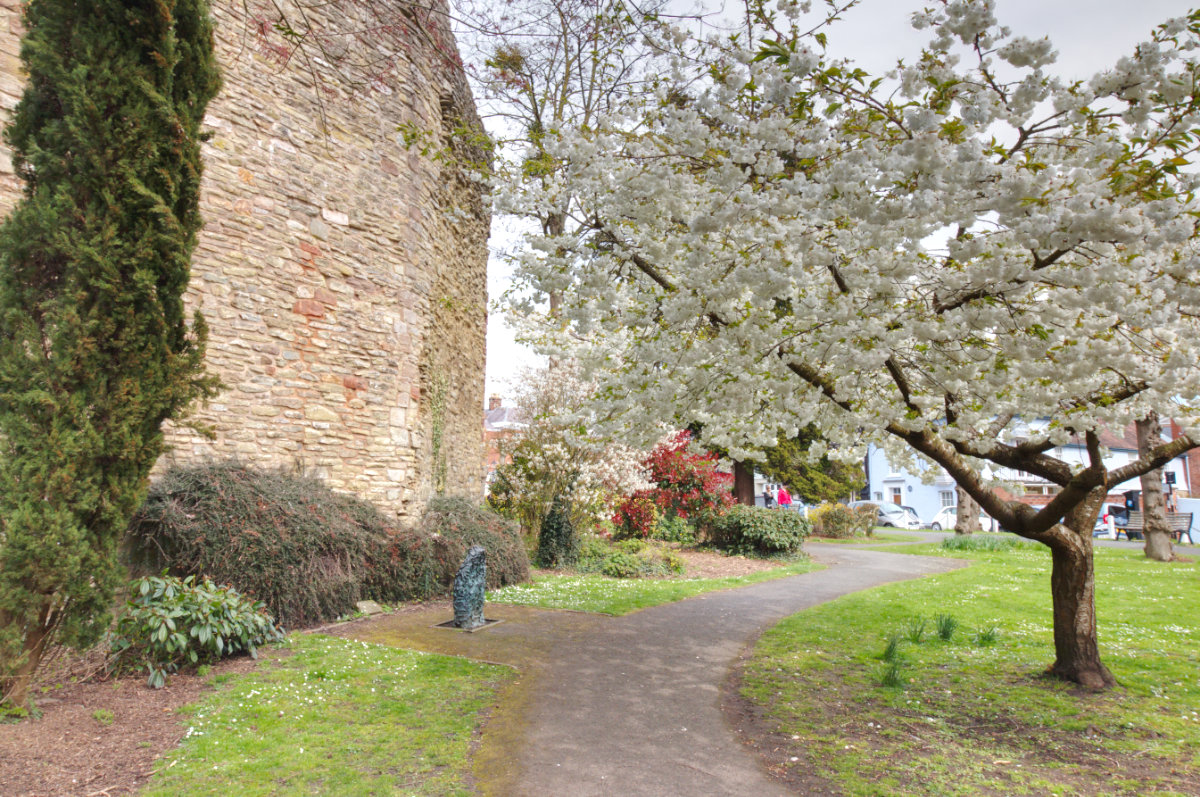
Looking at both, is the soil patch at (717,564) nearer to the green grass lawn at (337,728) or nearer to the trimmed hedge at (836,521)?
the green grass lawn at (337,728)

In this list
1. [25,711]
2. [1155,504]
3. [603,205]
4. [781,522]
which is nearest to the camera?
[25,711]

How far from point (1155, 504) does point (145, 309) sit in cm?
1669

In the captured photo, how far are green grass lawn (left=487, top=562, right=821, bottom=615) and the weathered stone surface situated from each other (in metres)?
1.50

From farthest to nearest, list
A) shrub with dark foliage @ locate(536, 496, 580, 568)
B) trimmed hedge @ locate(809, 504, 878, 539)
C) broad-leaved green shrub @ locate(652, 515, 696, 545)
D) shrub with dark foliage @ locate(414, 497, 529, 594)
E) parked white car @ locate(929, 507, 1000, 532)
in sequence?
1. parked white car @ locate(929, 507, 1000, 532)
2. trimmed hedge @ locate(809, 504, 878, 539)
3. broad-leaved green shrub @ locate(652, 515, 696, 545)
4. shrub with dark foliage @ locate(536, 496, 580, 568)
5. shrub with dark foliage @ locate(414, 497, 529, 594)

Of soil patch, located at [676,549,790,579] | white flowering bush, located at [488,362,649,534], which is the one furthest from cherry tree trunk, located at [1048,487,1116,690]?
white flowering bush, located at [488,362,649,534]

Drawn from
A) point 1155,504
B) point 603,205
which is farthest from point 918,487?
point 603,205

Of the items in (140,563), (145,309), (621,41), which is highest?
(621,41)

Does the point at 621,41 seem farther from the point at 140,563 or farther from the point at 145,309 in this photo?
the point at 140,563

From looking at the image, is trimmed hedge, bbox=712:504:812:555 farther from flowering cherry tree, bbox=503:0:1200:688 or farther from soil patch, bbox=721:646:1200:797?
soil patch, bbox=721:646:1200:797

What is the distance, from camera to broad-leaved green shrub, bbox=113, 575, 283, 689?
470 cm

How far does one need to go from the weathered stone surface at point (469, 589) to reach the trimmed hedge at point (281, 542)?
1.19 m

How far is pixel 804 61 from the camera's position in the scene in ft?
10.9

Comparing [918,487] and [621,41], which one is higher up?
[621,41]

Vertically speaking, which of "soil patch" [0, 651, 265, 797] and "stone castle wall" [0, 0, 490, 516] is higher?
"stone castle wall" [0, 0, 490, 516]
